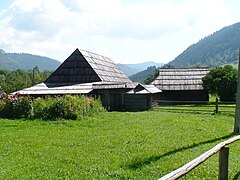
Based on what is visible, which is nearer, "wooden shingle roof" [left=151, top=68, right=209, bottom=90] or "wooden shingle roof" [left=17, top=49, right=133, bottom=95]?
"wooden shingle roof" [left=17, top=49, right=133, bottom=95]

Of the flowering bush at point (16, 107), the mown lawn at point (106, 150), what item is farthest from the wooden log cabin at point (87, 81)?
the mown lawn at point (106, 150)

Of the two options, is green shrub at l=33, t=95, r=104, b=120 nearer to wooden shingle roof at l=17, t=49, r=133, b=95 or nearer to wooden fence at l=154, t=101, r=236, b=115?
Answer: wooden shingle roof at l=17, t=49, r=133, b=95

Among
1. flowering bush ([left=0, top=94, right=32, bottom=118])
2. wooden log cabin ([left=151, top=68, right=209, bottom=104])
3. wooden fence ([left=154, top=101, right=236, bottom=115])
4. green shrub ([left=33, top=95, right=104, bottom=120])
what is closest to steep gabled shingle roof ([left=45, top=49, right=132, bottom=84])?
wooden fence ([left=154, top=101, right=236, bottom=115])

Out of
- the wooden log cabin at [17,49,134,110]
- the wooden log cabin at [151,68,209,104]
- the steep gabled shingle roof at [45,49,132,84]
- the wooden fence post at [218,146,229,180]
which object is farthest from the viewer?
the wooden log cabin at [151,68,209,104]

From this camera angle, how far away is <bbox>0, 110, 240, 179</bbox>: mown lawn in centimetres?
643

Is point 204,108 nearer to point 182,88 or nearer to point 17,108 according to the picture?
point 182,88

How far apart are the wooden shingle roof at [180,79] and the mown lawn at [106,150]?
2168cm

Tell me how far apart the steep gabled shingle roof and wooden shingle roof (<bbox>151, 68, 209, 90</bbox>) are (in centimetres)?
715

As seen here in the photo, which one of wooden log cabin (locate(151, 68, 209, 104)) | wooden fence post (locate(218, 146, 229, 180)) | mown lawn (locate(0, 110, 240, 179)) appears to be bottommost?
mown lawn (locate(0, 110, 240, 179))

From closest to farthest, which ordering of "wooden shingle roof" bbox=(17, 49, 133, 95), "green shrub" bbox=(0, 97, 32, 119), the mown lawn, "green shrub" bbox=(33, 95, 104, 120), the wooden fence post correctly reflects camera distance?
the wooden fence post → the mown lawn → "green shrub" bbox=(33, 95, 104, 120) → "green shrub" bbox=(0, 97, 32, 119) → "wooden shingle roof" bbox=(17, 49, 133, 95)

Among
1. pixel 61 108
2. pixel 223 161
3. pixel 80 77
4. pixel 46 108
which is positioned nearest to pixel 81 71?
pixel 80 77

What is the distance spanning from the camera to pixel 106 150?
845cm

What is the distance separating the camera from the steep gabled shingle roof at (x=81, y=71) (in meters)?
27.6

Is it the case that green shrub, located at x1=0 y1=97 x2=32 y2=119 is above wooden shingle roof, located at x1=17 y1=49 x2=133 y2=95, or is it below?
below
